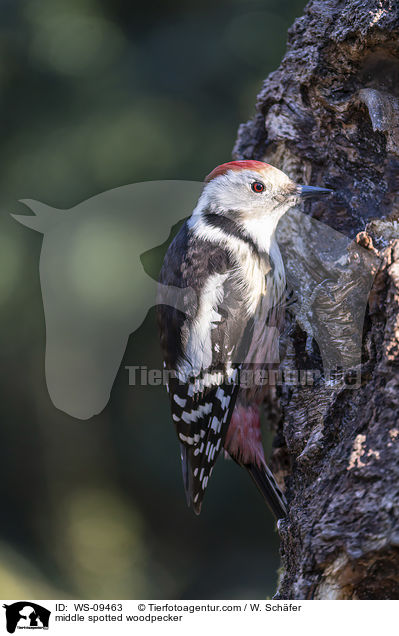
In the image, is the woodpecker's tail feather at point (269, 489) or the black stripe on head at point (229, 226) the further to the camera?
the black stripe on head at point (229, 226)

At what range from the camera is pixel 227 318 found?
1947mm

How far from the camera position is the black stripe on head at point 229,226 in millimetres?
2037

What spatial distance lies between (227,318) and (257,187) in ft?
1.48

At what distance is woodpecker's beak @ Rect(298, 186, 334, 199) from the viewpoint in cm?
198

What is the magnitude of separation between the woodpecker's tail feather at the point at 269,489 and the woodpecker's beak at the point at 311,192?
0.85 m

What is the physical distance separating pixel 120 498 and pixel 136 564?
0.89 ft
